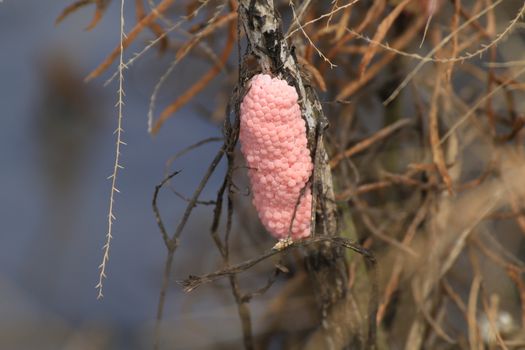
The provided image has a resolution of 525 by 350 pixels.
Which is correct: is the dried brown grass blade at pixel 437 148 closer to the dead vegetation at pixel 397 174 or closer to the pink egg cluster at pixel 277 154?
→ the dead vegetation at pixel 397 174

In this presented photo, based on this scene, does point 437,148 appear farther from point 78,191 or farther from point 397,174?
point 78,191

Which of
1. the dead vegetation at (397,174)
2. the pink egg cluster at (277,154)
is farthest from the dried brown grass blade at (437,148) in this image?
the pink egg cluster at (277,154)

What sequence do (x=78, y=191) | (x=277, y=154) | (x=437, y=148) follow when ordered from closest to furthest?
(x=277, y=154) → (x=437, y=148) → (x=78, y=191)

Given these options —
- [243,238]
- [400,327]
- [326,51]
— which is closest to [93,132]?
[243,238]

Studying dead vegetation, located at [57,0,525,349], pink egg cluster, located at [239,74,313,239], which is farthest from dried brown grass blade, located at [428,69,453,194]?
pink egg cluster, located at [239,74,313,239]

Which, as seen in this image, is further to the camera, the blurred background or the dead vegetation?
the blurred background

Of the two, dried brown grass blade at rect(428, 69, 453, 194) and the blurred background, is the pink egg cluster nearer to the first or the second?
dried brown grass blade at rect(428, 69, 453, 194)

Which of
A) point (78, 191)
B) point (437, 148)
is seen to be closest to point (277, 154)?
point (437, 148)
